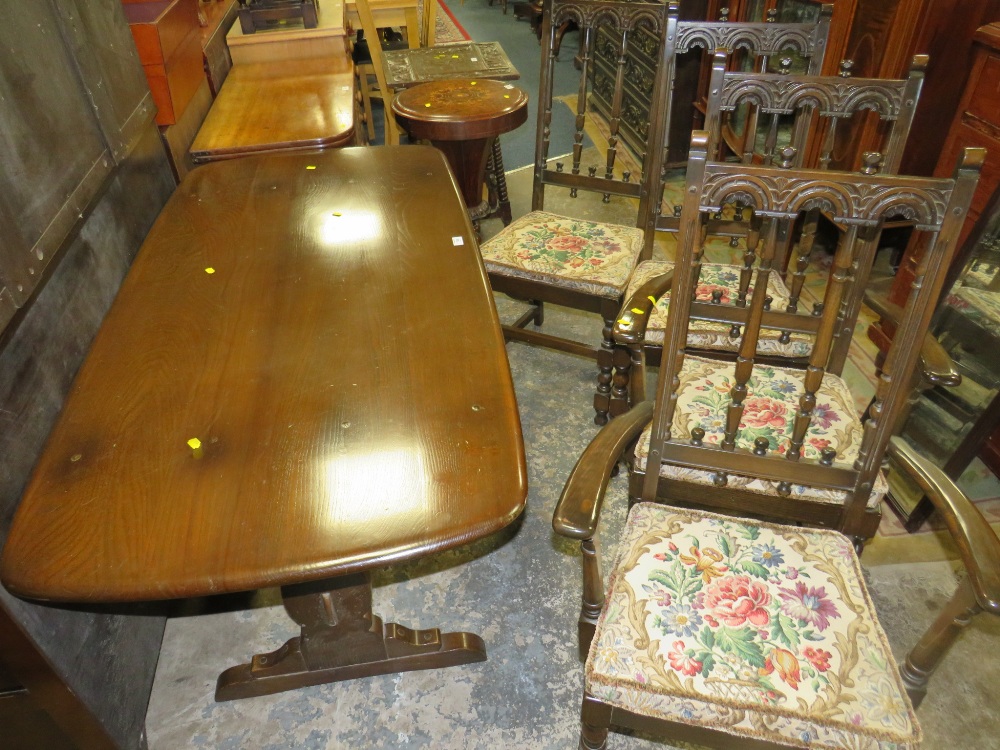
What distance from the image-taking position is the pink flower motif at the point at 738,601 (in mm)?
1097

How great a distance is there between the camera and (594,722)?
110 cm

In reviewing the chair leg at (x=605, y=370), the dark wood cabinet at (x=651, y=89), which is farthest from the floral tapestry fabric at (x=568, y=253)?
the dark wood cabinet at (x=651, y=89)

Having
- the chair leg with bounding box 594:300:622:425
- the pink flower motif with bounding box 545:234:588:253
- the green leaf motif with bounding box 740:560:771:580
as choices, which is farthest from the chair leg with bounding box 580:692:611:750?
the pink flower motif with bounding box 545:234:588:253

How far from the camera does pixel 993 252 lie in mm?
1813

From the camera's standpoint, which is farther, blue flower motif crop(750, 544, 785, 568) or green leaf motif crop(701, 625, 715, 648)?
blue flower motif crop(750, 544, 785, 568)

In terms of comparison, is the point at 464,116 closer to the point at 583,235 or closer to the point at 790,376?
the point at 583,235

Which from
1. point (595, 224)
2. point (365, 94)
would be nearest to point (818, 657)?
point (595, 224)

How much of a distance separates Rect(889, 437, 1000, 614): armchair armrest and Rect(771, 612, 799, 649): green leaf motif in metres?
0.27

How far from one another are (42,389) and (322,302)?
54 cm

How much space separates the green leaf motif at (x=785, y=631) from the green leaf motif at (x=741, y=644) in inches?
1.5

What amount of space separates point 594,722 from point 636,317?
3.03 feet

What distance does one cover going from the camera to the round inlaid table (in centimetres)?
260

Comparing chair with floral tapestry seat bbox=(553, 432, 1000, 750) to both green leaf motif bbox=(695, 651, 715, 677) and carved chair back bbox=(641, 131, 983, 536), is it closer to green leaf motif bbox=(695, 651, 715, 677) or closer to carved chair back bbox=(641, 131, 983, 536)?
green leaf motif bbox=(695, 651, 715, 677)

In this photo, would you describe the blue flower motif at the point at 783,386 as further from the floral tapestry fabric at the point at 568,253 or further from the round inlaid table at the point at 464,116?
the round inlaid table at the point at 464,116
